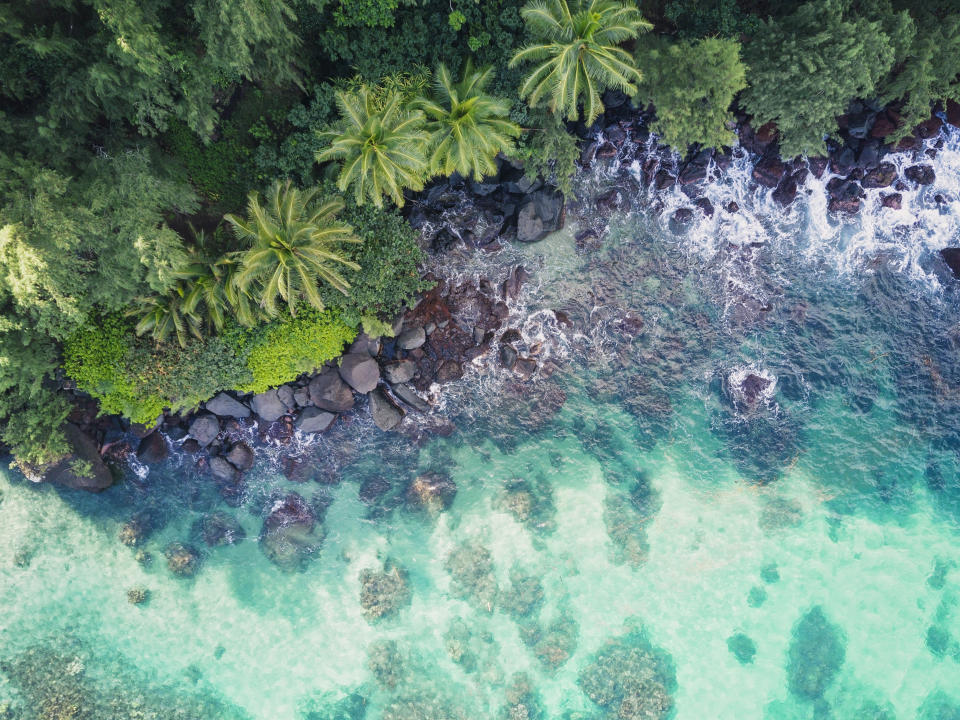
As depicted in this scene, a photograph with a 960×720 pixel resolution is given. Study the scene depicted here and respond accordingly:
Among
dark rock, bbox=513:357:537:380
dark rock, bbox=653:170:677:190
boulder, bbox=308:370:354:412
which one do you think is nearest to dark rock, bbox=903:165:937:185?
dark rock, bbox=653:170:677:190

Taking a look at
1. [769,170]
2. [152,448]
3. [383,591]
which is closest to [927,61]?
[769,170]

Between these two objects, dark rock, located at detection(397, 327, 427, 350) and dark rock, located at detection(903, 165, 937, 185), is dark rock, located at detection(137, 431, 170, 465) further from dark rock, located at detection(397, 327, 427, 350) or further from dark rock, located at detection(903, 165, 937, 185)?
dark rock, located at detection(903, 165, 937, 185)

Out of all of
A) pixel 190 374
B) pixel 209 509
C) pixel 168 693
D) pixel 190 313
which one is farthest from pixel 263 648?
pixel 190 313

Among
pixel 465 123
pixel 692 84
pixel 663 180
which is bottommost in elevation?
pixel 465 123

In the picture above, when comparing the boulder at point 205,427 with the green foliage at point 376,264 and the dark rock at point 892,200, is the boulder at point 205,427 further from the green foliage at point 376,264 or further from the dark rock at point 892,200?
the dark rock at point 892,200

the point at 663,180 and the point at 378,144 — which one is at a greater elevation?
the point at 663,180

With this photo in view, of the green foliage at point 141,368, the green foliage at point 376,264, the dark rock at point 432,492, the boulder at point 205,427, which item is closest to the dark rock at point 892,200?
the green foliage at point 376,264

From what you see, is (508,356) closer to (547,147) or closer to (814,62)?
(547,147)
